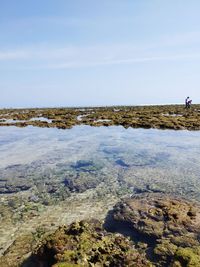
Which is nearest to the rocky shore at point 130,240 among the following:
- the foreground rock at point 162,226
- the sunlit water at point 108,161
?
the foreground rock at point 162,226

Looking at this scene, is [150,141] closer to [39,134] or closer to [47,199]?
[39,134]

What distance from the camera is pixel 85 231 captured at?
10.7 m

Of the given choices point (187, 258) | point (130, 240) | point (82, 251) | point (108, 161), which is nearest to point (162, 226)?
point (130, 240)

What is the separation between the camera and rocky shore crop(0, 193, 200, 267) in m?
9.34

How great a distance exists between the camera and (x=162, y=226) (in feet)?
41.0

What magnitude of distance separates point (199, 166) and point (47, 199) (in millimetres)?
12285

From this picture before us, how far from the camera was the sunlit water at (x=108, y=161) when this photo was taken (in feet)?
66.8

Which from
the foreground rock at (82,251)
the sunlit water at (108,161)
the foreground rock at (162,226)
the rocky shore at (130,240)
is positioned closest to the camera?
the foreground rock at (82,251)

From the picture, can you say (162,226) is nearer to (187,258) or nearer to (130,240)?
(130,240)

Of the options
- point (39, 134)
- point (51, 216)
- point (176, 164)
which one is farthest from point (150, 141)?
point (51, 216)

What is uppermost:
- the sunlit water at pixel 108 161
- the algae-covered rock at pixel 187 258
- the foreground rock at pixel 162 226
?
the algae-covered rock at pixel 187 258

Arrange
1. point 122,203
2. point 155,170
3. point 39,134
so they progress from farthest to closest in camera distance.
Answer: point 39,134 → point 155,170 → point 122,203

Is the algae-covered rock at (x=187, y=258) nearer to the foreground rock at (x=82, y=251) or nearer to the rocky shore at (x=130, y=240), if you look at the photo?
the rocky shore at (x=130, y=240)

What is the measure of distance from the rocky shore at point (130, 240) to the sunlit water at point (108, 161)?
415cm
